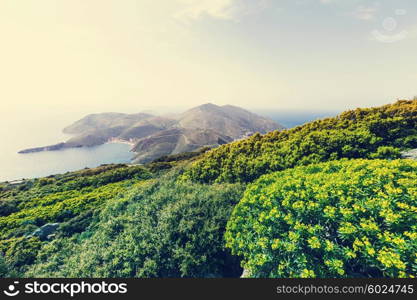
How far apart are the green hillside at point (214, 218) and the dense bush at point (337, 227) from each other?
39 millimetres

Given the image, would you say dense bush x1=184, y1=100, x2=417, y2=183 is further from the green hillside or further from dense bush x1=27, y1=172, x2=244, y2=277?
dense bush x1=27, y1=172, x2=244, y2=277

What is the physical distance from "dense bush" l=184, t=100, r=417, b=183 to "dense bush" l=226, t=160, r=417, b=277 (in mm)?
3682

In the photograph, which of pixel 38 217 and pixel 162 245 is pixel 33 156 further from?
pixel 162 245

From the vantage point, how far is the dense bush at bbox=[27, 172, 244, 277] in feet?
19.2

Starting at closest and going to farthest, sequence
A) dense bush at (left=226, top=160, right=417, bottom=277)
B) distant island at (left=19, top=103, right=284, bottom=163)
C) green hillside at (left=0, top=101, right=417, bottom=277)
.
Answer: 1. dense bush at (left=226, top=160, right=417, bottom=277)
2. green hillside at (left=0, top=101, right=417, bottom=277)
3. distant island at (left=19, top=103, right=284, bottom=163)

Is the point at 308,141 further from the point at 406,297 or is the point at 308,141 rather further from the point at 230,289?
the point at 230,289

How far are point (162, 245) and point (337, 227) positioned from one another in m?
5.29

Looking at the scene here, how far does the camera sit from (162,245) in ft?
20.4

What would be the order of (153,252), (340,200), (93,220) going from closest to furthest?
(340,200) < (153,252) < (93,220)

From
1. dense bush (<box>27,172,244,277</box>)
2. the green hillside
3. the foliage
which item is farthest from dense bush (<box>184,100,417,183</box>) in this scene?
the foliage

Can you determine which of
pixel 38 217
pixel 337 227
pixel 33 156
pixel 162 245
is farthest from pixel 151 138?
pixel 337 227

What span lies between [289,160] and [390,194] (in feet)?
18.3

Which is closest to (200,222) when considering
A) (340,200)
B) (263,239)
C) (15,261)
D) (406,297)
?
(263,239)

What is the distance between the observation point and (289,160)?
9977mm
